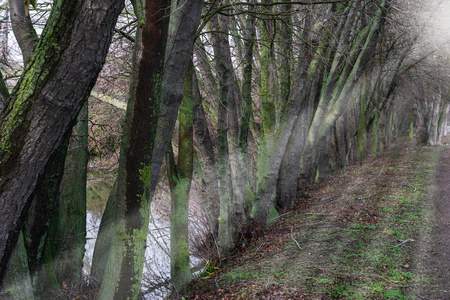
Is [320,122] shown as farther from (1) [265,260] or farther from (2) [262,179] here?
(1) [265,260]

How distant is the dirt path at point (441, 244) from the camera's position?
465 cm

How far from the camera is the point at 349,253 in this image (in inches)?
243

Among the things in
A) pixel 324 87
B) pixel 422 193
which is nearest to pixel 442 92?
pixel 324 87

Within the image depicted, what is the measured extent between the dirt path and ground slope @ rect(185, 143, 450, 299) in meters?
0.01

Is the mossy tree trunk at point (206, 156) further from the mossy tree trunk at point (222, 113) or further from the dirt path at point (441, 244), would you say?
the dirt path at point (441, 244)

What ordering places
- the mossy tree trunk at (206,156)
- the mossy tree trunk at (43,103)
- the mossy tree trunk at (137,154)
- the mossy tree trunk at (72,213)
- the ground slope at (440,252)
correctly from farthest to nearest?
the mossy tree trunk at (206,156)
the mossy tree trunk at (72,213)
the ground slope at (440,252)
the mossy tree trunk at (137,154)
the mossy tree trunk at (43,103)

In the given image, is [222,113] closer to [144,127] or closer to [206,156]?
[206,156]

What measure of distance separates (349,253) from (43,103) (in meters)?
5.07

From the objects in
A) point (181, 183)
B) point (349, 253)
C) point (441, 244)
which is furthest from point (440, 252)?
point (181, 183)

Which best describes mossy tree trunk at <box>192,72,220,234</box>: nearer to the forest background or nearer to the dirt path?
the forest background

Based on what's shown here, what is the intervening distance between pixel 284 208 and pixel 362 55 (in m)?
5.69

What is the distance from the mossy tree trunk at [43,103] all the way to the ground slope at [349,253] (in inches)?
122

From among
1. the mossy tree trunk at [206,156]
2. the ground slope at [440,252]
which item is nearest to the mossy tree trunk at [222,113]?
the mossy tree trunk at [206,156]

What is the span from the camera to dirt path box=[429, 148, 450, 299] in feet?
15.3
